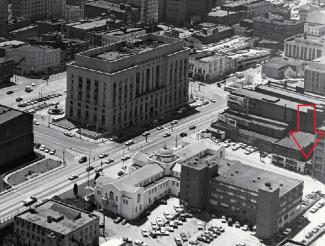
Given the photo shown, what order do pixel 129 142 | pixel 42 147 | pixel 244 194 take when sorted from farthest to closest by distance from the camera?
pixel 129 142 < pixel 42 147 < pixel 244 194

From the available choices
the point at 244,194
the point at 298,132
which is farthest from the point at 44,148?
the point at 298,132

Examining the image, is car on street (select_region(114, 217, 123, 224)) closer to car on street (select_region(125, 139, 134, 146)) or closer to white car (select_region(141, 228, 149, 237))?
white car (select_region(141, 228, 149, 237))

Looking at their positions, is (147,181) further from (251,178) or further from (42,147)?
(42,147)

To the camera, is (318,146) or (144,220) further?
(318,146)

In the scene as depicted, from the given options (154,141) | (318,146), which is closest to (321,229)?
(318,146)

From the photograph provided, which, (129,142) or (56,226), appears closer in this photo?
(56,226)

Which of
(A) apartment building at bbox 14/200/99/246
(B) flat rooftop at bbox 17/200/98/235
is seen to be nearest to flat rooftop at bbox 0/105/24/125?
(B) flat rooftop at bbox 17/200/98/235

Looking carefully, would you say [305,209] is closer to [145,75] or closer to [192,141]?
[192,141]
